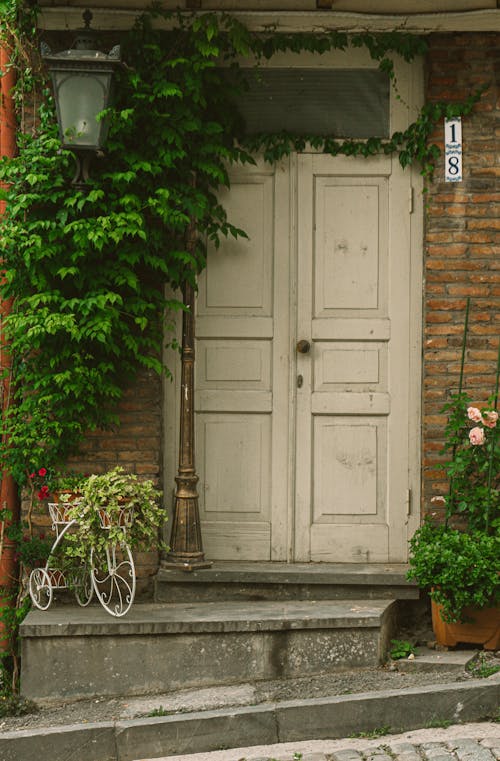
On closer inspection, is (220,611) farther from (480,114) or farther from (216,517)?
(480,114)

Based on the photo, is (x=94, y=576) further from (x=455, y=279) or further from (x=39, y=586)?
(x=455, y=279)

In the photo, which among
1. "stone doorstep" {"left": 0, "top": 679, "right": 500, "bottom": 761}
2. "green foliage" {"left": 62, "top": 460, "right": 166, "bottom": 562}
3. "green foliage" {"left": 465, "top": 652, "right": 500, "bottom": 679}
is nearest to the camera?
"stone doorstep" {"left": 0, "top": 679, "right": 500, "bottom": 761}

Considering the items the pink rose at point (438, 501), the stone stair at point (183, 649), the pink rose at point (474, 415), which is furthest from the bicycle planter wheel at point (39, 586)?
the pink rose at point (474, 415)

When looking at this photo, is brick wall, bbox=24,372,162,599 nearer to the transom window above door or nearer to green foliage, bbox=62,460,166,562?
green foliage, bbox=62,460,166,562

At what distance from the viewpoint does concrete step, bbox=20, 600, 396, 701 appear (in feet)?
18.7

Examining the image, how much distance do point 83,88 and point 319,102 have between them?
1507mm

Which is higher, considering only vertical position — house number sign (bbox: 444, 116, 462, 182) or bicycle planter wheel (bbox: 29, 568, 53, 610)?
house number sign (bbox: 444, 116, 462, 182)

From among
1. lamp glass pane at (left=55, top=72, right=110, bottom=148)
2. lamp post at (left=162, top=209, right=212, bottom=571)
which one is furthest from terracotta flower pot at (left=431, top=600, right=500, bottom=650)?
lamp glass pane at (left=55, top=72, right=110, bottom=148)

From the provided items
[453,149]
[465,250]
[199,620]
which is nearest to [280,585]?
[199,620]

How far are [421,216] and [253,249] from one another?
105 cm

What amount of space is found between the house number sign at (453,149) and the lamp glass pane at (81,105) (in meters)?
2.02

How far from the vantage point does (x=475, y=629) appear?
19.3ft

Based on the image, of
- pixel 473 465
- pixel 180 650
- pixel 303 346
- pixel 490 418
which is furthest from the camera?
pixel 303 346

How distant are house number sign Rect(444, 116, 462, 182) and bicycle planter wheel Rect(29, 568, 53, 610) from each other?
3290 mm
